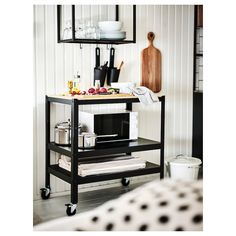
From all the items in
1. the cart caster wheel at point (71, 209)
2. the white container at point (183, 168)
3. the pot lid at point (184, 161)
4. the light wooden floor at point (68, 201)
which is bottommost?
the light wooden floor at point (68, 201)

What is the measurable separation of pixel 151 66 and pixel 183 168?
0.95m

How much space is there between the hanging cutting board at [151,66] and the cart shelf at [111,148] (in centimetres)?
67

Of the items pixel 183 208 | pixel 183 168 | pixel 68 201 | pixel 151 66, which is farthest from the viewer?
pixel 151 66

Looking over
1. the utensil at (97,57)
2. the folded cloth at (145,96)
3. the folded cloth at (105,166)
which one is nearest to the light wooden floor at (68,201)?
the folded cloth at (105,166)

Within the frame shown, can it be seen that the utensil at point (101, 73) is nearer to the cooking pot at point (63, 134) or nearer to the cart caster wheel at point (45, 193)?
the cooking pot at point (63, 134)

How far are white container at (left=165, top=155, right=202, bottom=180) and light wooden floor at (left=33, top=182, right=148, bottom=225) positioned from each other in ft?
1.11

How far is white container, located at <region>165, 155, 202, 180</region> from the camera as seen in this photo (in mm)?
3740

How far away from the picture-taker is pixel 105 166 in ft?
10.4

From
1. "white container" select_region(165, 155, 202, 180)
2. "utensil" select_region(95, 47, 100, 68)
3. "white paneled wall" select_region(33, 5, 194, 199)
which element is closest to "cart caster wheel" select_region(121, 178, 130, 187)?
"white paneled wall" select_region(33, 5, 194, 199)

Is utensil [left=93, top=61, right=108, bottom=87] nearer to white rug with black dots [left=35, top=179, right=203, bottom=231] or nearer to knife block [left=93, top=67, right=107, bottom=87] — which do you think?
knife block [left=93, top=67, right=107, bottom=87]

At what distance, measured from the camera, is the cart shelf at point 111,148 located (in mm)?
3023

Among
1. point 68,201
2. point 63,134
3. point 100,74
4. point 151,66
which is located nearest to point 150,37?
point 151,66

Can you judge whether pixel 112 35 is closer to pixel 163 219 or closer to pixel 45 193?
pixel 45 193

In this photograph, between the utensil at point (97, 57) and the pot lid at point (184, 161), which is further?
the pot lid at point (184, 161)
